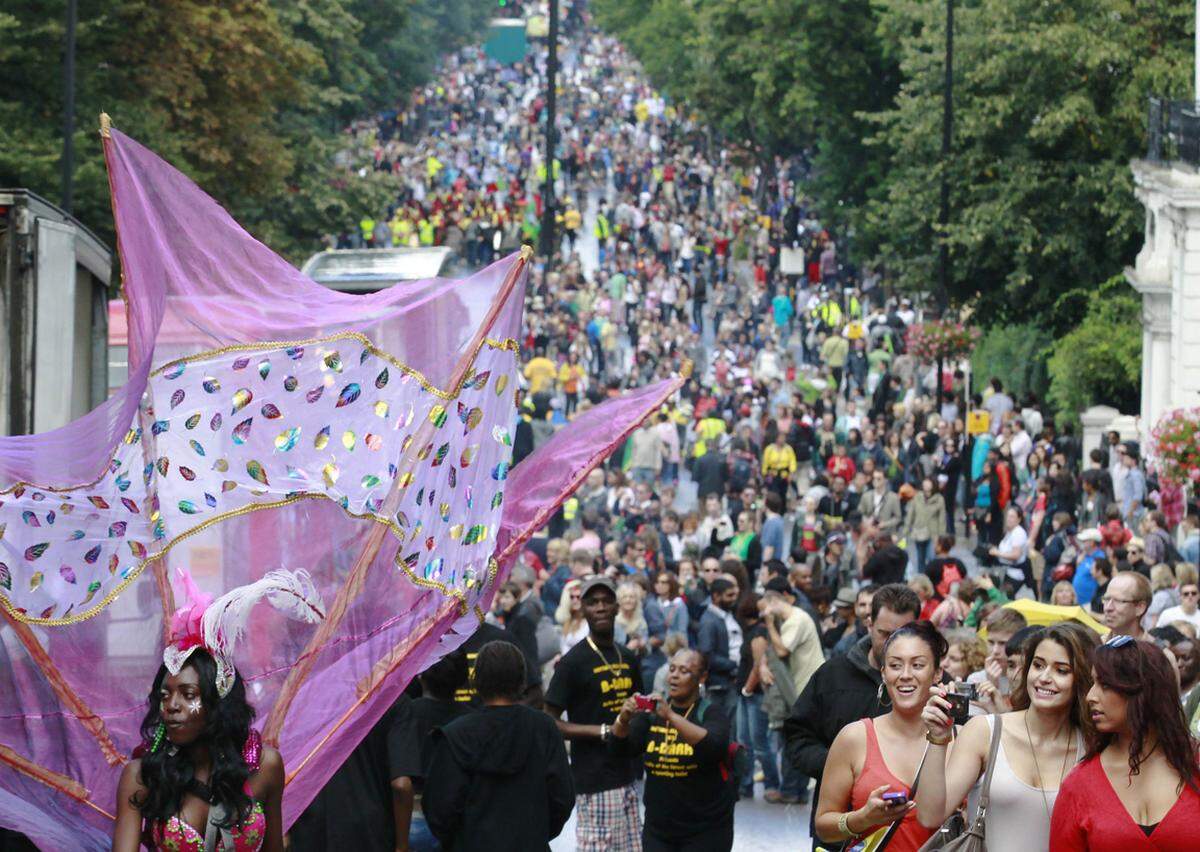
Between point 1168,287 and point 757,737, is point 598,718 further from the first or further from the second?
point 1168,287

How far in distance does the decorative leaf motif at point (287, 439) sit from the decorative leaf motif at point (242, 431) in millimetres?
105

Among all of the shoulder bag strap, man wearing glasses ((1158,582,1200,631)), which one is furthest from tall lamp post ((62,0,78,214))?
the shoulder bag strap

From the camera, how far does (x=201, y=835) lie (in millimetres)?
7340

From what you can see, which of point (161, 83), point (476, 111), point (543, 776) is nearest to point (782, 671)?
point (543, 776)

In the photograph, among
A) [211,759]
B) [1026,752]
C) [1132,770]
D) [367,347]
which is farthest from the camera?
[367,347]

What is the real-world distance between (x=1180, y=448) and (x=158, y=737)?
18700 mm

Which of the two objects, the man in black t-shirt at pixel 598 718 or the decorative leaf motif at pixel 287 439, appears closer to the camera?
the decorative leaf motif at pixel 287 439

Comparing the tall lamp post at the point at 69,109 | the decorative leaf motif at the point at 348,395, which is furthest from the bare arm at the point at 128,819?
the tall lamp post at the point at 69,109

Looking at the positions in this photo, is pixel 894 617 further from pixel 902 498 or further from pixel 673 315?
pixel 673 315

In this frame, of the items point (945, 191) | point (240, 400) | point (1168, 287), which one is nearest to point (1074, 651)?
point (240, 400)

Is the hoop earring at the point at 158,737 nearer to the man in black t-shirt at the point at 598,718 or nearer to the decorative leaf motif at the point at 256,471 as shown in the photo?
the decorative leaf motif at the point at 256,471

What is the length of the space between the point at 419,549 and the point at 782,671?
21.7ft

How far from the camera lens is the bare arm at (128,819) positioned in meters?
7.34

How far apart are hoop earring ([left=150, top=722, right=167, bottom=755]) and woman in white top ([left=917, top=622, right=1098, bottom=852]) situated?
2.15 metres
